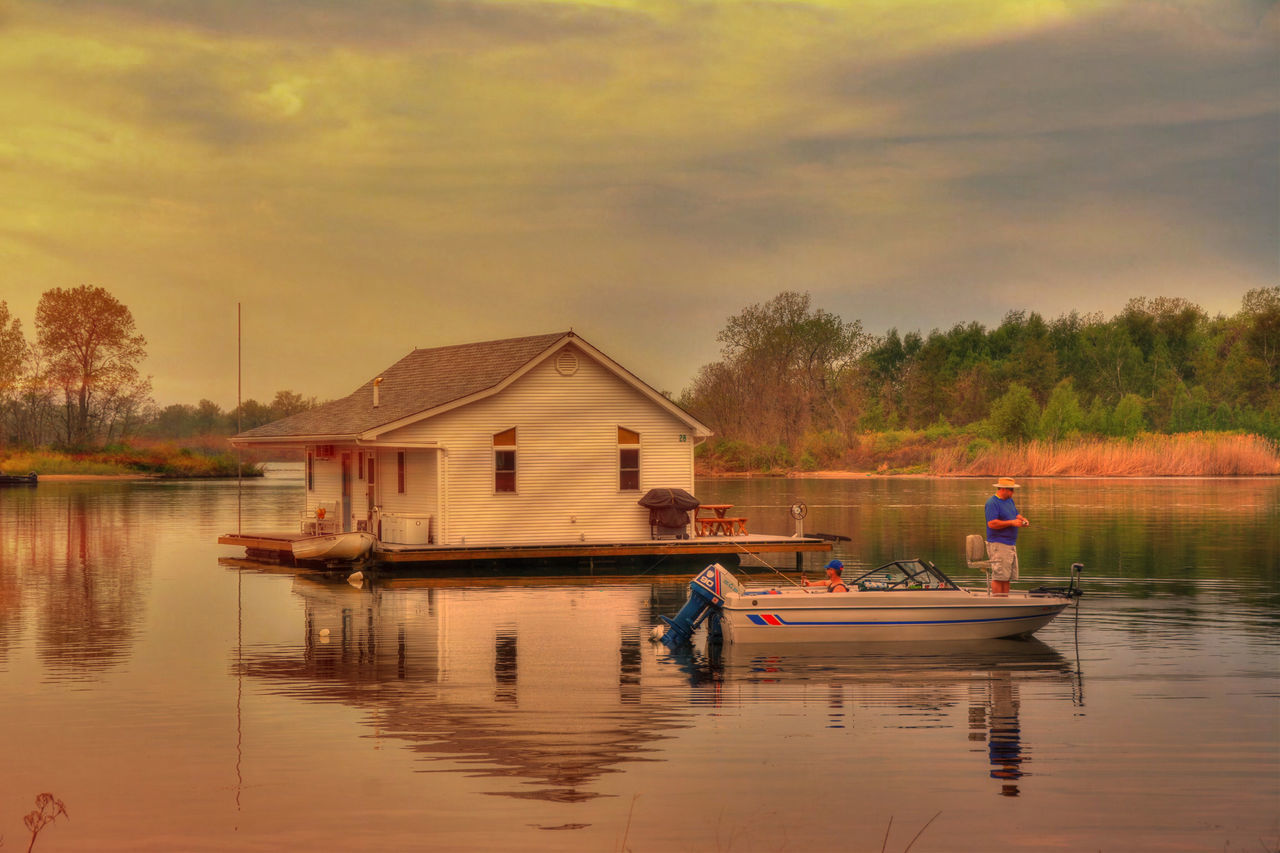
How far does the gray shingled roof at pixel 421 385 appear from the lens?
35969 millimetres

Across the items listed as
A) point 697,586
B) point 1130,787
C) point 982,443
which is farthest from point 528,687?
point 982,443

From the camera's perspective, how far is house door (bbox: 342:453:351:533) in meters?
38.9

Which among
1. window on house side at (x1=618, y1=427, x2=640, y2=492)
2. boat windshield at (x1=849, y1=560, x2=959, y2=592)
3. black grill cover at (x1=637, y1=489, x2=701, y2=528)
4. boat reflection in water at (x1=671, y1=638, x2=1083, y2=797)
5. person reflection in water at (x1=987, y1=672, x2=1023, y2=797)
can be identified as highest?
window on house side at (x1=618, y1=427, x2=640, y2=492)

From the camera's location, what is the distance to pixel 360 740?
600 inches

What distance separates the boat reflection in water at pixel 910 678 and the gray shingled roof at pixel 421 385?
14.9 meters

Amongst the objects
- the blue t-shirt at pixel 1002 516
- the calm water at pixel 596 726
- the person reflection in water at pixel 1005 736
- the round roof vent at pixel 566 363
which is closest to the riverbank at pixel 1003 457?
the calm water at pixel 596 726

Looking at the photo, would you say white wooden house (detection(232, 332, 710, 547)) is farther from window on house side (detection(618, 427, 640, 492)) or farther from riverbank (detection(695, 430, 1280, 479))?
riverbank (detection(695, 430, 1280, 479))

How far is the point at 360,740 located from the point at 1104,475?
273ft

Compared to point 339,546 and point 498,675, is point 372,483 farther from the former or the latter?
point 498,675

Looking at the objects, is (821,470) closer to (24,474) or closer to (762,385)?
(762,385)

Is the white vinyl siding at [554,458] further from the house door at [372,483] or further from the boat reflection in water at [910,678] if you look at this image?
the boat reflection in water at [910,678]

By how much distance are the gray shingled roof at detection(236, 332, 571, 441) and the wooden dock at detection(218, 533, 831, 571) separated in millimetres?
3297

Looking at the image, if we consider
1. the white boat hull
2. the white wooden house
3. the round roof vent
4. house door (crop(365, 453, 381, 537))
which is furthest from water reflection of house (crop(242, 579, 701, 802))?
the round roof vent

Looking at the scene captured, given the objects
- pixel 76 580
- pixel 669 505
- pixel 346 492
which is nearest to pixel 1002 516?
pixel 669 505
